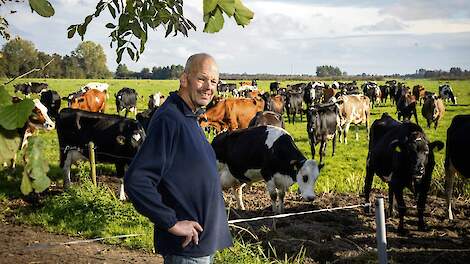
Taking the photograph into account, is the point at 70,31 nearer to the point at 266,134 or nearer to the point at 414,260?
the point at 414,260

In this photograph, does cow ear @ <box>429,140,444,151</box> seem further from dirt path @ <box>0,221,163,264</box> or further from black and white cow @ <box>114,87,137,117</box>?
black and white cow @ <box>114,87,137,117</box>

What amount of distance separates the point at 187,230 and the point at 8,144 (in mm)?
1146

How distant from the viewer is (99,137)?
10.2m

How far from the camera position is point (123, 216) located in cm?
788

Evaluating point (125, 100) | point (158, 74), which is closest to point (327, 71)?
point (158, 74)

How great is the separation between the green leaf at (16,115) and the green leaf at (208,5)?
2.39 ft

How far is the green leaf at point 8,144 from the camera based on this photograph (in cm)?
119

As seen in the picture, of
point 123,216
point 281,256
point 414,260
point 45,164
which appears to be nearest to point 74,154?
point 123,216

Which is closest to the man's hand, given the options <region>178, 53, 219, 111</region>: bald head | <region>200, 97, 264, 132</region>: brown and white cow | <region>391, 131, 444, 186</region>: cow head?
<region>178, 53, 219, 111</region>: bald head

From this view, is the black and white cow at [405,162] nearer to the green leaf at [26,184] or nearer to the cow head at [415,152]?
the cow head at [415,152]

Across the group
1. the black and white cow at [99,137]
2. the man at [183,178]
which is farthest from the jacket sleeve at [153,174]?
the black and white cow at [99,137]

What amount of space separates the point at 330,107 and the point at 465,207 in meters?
8.30

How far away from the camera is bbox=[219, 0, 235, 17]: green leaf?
164 centimetres

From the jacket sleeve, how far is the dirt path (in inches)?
164
